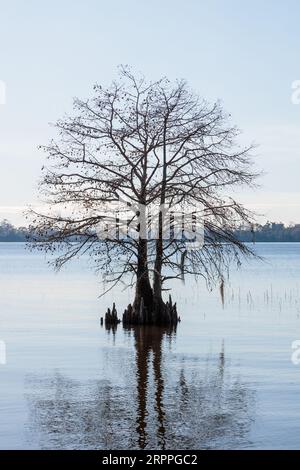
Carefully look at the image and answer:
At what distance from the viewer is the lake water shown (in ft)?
56.6

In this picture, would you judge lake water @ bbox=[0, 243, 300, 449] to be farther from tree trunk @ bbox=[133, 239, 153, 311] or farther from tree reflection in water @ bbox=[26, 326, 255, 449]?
tree trunk @ bbox=[133, 239, 153, 311]

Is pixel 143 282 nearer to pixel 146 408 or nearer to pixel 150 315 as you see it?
pixel 150 315

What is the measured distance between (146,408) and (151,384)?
3.38 m

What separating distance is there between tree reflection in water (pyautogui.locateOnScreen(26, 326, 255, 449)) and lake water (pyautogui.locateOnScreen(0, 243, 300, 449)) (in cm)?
2

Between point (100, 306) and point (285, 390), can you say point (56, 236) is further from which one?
point (285, 390)

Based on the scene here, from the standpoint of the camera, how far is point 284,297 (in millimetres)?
61750

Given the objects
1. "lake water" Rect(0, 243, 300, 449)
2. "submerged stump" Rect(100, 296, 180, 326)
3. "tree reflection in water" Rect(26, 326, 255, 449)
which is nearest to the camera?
"tree reflection in water" Rect(26, 326, 255, 449)

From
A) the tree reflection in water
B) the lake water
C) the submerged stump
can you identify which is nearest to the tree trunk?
the submerged stump

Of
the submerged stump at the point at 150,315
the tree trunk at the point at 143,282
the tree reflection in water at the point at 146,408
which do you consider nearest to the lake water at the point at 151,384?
the tree reflection in water at the point at 146,408

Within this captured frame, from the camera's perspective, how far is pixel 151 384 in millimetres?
23156

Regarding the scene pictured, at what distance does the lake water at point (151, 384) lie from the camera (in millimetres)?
17250

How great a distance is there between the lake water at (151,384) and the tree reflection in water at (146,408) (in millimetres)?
23
